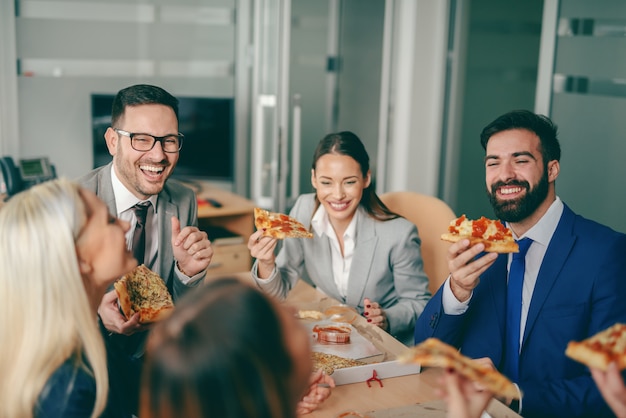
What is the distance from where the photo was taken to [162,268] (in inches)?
100

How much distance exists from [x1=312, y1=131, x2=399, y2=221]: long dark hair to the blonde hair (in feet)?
5.23


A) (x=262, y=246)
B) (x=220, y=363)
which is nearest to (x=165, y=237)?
(x=262, y=246)

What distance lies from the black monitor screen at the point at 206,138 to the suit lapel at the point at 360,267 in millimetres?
2276

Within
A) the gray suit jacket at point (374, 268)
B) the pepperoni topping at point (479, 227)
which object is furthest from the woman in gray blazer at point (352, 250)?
the pepperoni topping at point (479, 227)

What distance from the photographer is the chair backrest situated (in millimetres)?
3037

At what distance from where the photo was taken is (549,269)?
6.89 ft

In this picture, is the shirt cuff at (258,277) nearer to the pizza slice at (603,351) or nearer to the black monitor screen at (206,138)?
the pizza slice at (603,351)

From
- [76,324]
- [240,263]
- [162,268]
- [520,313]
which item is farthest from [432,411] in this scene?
[240,263]

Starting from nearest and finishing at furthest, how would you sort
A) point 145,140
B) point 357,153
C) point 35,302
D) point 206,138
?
point 35,302 → point 145,140 → point 357,153 → point 206,138

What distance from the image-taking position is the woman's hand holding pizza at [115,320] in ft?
6.67

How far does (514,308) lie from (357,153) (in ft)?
3.25

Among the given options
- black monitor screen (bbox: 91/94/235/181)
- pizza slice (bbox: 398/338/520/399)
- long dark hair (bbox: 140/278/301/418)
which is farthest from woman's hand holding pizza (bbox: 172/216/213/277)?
black monitor screen (bbox: 91/94/235/181)

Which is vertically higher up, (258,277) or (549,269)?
(549,269)

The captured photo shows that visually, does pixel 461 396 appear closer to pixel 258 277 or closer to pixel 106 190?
pixel 258 277
